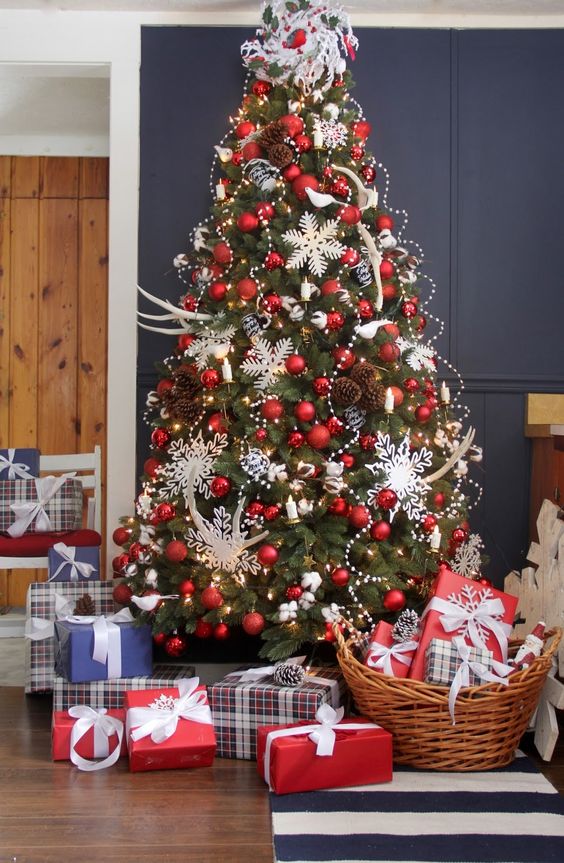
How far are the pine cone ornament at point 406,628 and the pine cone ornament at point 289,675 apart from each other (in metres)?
0.26

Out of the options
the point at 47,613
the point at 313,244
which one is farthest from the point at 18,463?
the point at 313,244

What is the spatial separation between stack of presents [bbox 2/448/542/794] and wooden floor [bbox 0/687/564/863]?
2.3 inches

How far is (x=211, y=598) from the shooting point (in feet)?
8.70

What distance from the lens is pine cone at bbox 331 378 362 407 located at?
2.66m

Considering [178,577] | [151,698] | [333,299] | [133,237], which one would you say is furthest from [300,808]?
[133,237]

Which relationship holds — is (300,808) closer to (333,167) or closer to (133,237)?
(333,167)

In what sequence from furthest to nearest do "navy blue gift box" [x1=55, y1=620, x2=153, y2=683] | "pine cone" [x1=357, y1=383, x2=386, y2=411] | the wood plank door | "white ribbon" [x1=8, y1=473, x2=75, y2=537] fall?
1. the wood plank door
2. "white ribbon" [x1=8, y1=473, x2=75, y2=537]
3. "pine cone" [x1=357, y1=383, x2=386, y2=411]
4. "navy blue gift box" [x1=55, y1=620, x2=153, y2=683]

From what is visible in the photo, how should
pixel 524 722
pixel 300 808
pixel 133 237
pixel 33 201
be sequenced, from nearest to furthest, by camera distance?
pixel 300 808 → pixel 524 722 → pixel 133 237 → pixel 33 201

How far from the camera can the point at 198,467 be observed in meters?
2.81

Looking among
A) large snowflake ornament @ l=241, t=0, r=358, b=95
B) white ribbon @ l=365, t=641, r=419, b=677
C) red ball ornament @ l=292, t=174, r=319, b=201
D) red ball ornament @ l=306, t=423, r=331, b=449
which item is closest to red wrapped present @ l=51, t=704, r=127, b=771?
white ribbon @ l=365, t=641, r=419, b=677

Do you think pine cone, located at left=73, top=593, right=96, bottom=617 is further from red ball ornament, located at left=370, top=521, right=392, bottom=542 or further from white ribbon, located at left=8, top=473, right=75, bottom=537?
red ball ornament, located at left=370, top=521, right=392, bottom=542

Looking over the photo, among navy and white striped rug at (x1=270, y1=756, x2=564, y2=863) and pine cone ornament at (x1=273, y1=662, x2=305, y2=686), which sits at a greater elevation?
pine cone ornament at (x1=273, y1=662, x2=305, y2=686)

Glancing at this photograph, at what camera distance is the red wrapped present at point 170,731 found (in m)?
2.29

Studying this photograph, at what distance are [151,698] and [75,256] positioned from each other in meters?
2.87
